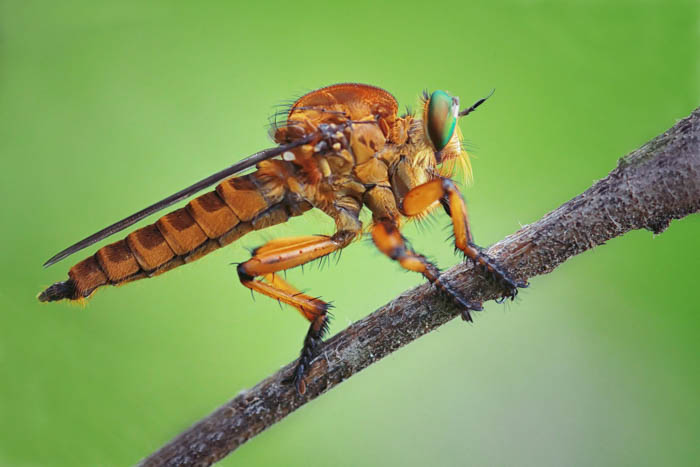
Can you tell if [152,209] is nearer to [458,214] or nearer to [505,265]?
[458,214]

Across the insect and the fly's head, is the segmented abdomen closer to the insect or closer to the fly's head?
the insect

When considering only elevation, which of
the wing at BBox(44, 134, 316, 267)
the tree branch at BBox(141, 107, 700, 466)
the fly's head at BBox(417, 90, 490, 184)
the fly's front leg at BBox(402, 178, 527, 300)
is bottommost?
the tree branch at BBox(141, 107, 700, 466)

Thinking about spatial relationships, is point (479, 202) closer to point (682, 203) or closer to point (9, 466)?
point (682, 203)

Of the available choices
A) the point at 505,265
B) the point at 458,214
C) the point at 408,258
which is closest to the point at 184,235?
the point at 408,258

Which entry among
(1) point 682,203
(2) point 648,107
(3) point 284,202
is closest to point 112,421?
(3) point 284,202

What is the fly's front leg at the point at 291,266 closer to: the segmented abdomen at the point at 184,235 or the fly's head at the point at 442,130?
the segmented abdomen at the point at 184,235

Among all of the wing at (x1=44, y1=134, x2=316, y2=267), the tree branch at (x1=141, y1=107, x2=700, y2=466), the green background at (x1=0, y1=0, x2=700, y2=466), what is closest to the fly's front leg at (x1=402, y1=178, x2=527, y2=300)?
the tree branch at (x1=141, y1=107, x2=700, y2=466)
